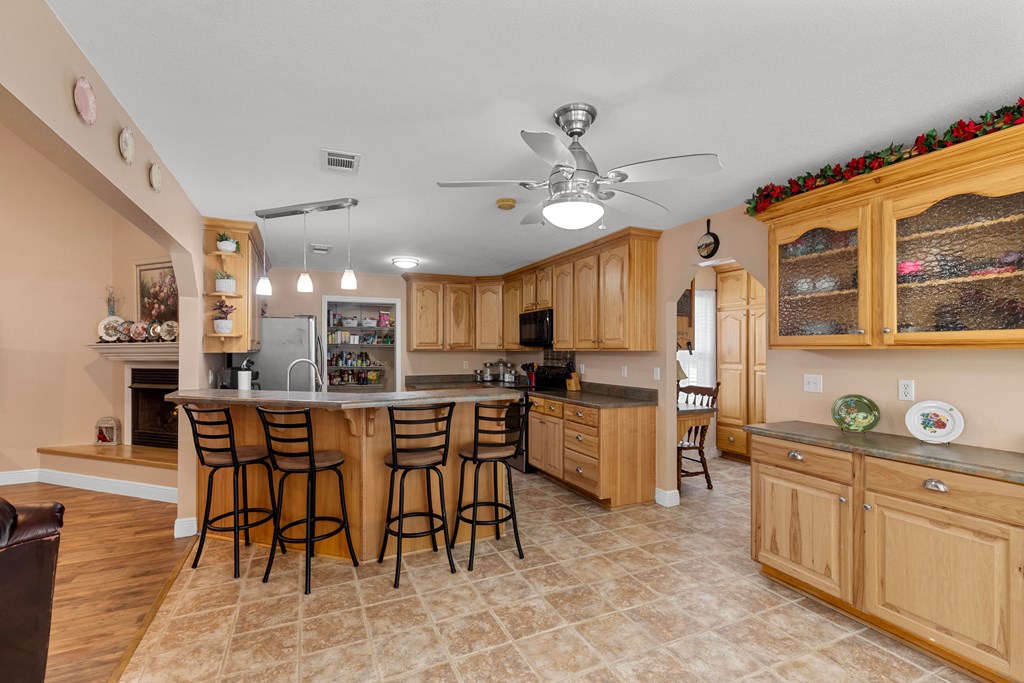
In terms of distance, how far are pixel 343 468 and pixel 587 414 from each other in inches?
83.3

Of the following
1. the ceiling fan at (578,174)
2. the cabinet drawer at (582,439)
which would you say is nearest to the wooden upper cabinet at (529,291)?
the cabinet drawer at (582,439)

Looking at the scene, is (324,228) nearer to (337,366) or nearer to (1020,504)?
(337,366)

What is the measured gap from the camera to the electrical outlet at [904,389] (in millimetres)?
2602

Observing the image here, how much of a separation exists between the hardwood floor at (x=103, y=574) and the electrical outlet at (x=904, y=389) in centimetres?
408

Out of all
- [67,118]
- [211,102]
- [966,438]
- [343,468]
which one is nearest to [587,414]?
[343,468]

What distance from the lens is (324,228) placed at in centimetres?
411

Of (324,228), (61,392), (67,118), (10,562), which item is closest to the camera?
(10,562)

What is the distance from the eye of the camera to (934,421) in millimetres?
2416

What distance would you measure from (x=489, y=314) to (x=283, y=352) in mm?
2916

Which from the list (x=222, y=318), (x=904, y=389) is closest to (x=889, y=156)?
(x=904, y=389)

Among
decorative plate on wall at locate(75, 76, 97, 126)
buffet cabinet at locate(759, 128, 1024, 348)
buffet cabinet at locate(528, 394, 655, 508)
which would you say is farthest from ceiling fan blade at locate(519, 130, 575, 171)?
buffet cabinet at locate(528, 394, 655, 508)

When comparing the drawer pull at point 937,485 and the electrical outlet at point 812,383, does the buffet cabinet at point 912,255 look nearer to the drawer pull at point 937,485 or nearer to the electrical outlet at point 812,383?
the electrical outlet at point 812,383

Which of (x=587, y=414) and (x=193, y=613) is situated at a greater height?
(x=587, y=414)

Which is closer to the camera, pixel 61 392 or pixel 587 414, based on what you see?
pixel 587 414
